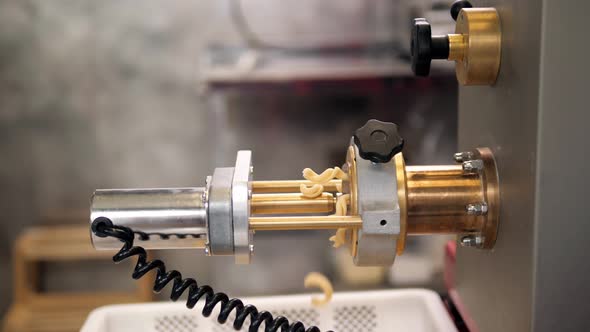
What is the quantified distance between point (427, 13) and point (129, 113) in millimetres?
1327

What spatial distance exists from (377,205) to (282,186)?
0.40 feet

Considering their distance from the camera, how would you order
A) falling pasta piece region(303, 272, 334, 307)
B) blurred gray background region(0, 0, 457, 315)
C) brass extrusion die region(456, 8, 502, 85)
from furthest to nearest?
1. blurred gray background region(0, 0, 457, 315)
2. falling pasta piece region(303, 272, 334, 307)
3. brass extrusion die region(456, 8, 502, 85)

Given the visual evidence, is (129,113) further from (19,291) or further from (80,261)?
(19,291)

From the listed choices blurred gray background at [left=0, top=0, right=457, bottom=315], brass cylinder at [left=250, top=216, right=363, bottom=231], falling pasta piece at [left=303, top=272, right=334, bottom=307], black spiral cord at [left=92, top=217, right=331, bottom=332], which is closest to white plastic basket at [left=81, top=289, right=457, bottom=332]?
falling pasta piece at [left=303, top=272, right=334, bottom=307]

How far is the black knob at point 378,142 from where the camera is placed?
0.66 metres

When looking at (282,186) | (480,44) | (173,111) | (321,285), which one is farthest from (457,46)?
(173,111)

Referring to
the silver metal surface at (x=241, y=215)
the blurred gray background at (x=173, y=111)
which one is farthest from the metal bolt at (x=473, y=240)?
the blurred gray background at (x=173, y=111)

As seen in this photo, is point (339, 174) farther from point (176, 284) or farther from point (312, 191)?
point (176, 284)

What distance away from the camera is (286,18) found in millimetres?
2775

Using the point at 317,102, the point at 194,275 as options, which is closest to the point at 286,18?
the point at 317,102

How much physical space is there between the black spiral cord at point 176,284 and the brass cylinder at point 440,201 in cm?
18

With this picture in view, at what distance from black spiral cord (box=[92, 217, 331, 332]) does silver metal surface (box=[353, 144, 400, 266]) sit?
141 millimetres

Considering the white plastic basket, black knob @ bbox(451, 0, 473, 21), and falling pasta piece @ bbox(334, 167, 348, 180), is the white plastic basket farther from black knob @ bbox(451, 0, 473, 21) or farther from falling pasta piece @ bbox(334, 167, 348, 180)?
black knob @ bbox(451, 0, 473, 21)

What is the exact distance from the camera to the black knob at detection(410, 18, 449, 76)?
69 cm
